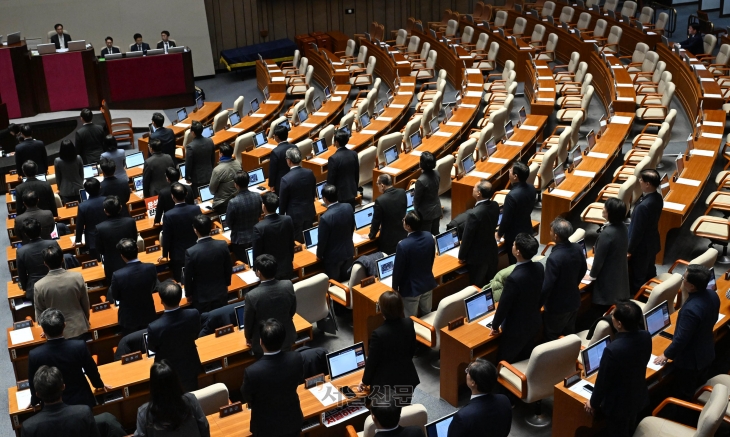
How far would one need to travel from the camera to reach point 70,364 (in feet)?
15.7

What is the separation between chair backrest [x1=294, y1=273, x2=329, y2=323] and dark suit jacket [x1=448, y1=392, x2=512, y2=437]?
89.8 inches

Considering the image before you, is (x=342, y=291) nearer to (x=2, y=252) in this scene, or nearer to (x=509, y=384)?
(x=509, y=384)

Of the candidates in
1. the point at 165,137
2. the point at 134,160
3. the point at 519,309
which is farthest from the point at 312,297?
the point at 134,160

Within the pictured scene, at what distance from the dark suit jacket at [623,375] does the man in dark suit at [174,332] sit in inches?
105

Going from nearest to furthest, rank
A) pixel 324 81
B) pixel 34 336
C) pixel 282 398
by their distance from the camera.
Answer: pixel 282 398 → pixel 34 336 → pixel 324 81

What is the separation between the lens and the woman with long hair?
400 cm

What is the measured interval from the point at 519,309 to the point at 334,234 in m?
2.10

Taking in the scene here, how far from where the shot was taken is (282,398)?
4.55 m

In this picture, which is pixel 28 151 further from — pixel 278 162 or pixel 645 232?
pixel 645 232

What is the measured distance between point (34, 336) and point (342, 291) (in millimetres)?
2587

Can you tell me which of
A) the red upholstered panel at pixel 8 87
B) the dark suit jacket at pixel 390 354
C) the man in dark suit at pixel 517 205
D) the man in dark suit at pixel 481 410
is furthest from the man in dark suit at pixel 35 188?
the red upholstered panel at pixel 8 87

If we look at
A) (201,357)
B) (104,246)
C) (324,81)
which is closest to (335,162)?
(104,246)

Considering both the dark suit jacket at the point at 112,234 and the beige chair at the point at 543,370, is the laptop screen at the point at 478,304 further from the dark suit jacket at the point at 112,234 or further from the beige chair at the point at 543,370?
the dark suit jacket at the point at 112,234

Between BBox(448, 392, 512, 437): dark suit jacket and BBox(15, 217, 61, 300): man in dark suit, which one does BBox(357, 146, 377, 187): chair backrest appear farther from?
BBox(448, 392, 512, 437): dark suit jacket
